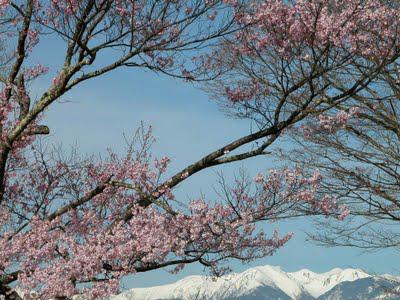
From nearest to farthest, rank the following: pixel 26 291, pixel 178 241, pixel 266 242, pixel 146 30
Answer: pixel 26 291 → pixel 178 241 → pixel 146 30 → pixel 266 242

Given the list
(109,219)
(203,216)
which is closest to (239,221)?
(203,216)

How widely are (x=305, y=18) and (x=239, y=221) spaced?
324cm

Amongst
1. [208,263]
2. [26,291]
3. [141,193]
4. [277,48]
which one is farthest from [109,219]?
[277,48]

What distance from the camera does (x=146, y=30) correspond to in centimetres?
966

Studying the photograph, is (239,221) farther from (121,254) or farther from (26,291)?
(26,291)

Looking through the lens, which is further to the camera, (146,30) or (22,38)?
(22,38)

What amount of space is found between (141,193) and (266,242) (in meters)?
2.30

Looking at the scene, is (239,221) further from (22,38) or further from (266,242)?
(22,38)

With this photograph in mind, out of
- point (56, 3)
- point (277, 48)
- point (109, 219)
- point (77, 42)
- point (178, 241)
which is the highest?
point (56, 3)

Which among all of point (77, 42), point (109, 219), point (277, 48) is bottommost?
point (109, 219)

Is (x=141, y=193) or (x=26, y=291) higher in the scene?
(x=141, y=193)

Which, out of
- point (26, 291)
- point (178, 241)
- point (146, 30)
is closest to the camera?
point (26, 291)

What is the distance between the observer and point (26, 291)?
8062 mm

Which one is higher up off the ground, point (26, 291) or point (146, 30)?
point (146, 30)
